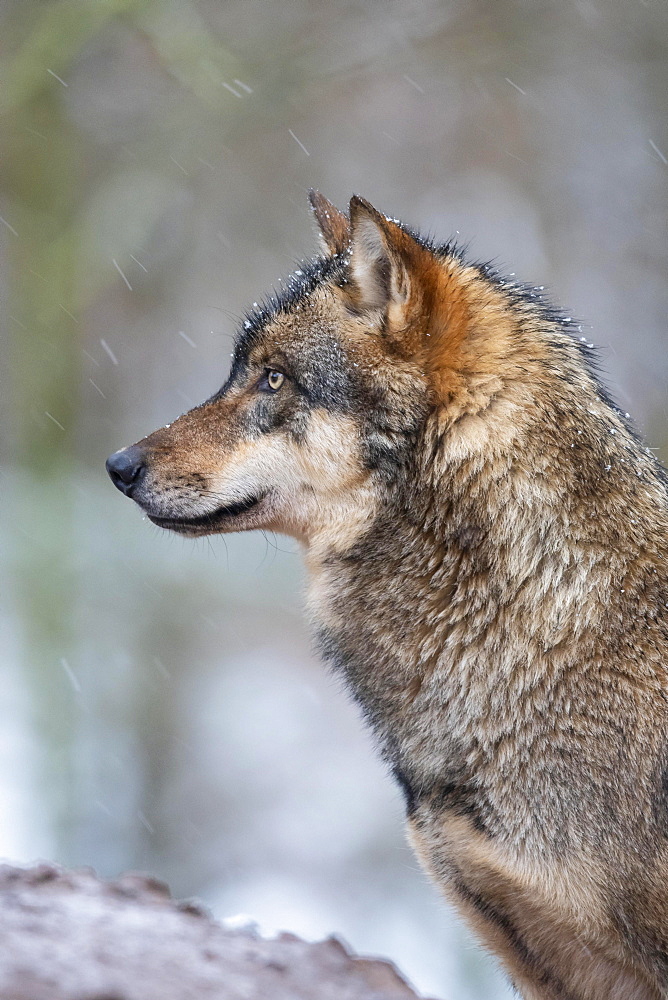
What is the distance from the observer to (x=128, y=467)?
3.02m

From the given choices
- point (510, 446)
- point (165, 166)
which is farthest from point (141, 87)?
point (510, 446)

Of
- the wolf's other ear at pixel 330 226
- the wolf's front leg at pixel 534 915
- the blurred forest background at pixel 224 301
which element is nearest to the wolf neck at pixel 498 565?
the wolf's front leg at pixel 534 915

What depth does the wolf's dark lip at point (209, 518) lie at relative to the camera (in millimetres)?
2988

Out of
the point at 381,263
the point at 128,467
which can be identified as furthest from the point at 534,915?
the point at 381,263

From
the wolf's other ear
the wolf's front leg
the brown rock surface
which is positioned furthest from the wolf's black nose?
the wolf's front leg

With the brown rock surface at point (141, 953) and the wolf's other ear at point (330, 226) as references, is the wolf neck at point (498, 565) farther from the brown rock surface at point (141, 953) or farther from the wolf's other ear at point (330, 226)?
the wolf's other ear at point (330, 226)

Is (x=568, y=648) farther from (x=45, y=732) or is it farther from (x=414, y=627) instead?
(x=45, y=732)

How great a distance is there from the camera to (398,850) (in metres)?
8.74

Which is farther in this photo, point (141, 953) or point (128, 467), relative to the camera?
point (128, 467)

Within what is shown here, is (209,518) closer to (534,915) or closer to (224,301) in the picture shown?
(534,915)

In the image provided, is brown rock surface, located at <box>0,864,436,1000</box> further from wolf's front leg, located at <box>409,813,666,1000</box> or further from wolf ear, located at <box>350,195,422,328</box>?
wolf ear, located at <box>350,195,422,328</box>

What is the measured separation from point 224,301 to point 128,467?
8187 millimetres

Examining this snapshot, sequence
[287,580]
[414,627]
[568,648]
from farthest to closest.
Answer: [287,580] < [414,627] < [568,648]

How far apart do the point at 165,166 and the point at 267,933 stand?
6.66 meters
